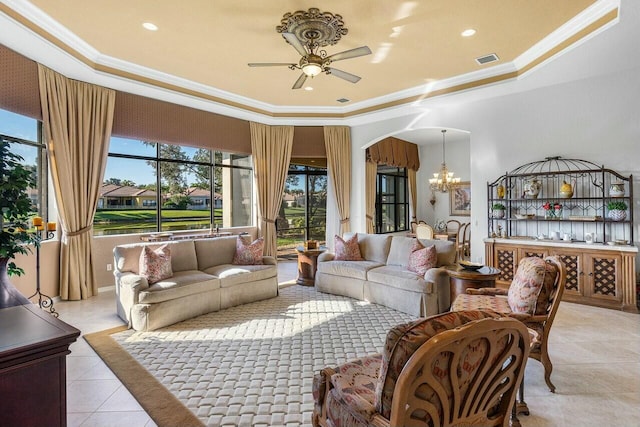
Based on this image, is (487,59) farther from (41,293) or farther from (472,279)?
(41,293)

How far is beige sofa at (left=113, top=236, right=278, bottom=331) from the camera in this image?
3.69m

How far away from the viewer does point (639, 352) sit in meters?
3.14

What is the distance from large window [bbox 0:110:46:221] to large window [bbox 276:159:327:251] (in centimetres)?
458

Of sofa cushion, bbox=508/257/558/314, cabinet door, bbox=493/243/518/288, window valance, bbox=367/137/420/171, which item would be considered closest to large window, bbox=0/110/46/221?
sofa cushion, bbox=508/257/558/314

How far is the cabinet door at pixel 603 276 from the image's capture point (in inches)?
171

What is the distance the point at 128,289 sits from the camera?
12.4 ft

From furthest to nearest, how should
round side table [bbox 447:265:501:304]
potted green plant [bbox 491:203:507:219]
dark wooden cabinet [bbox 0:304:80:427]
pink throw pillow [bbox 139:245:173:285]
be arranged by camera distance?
1. potted green plant [bbox 491:203:507:219]
2. pink throw pillow [bbox 139:245:173:285]
3. round side table [bbox 447:265:501:304]
4. dark wooden cabinet [bbox 0:304:80:427]

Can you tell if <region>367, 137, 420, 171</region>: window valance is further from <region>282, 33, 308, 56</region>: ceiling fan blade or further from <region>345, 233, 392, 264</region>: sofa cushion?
<region>282, 33, 308, 56</region>: ceiling fan blade

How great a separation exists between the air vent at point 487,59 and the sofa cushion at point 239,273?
14.1 ft

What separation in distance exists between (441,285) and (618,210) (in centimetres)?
275

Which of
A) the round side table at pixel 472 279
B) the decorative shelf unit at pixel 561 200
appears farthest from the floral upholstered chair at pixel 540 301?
the decorative shelf unit at pixel 561 200

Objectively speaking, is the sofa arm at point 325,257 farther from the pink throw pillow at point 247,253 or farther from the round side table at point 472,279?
the round side table at point 472,279

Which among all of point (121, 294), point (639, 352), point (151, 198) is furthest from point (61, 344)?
point (151, 198)

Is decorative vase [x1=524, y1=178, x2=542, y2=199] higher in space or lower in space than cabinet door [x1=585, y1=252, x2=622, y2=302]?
higher
